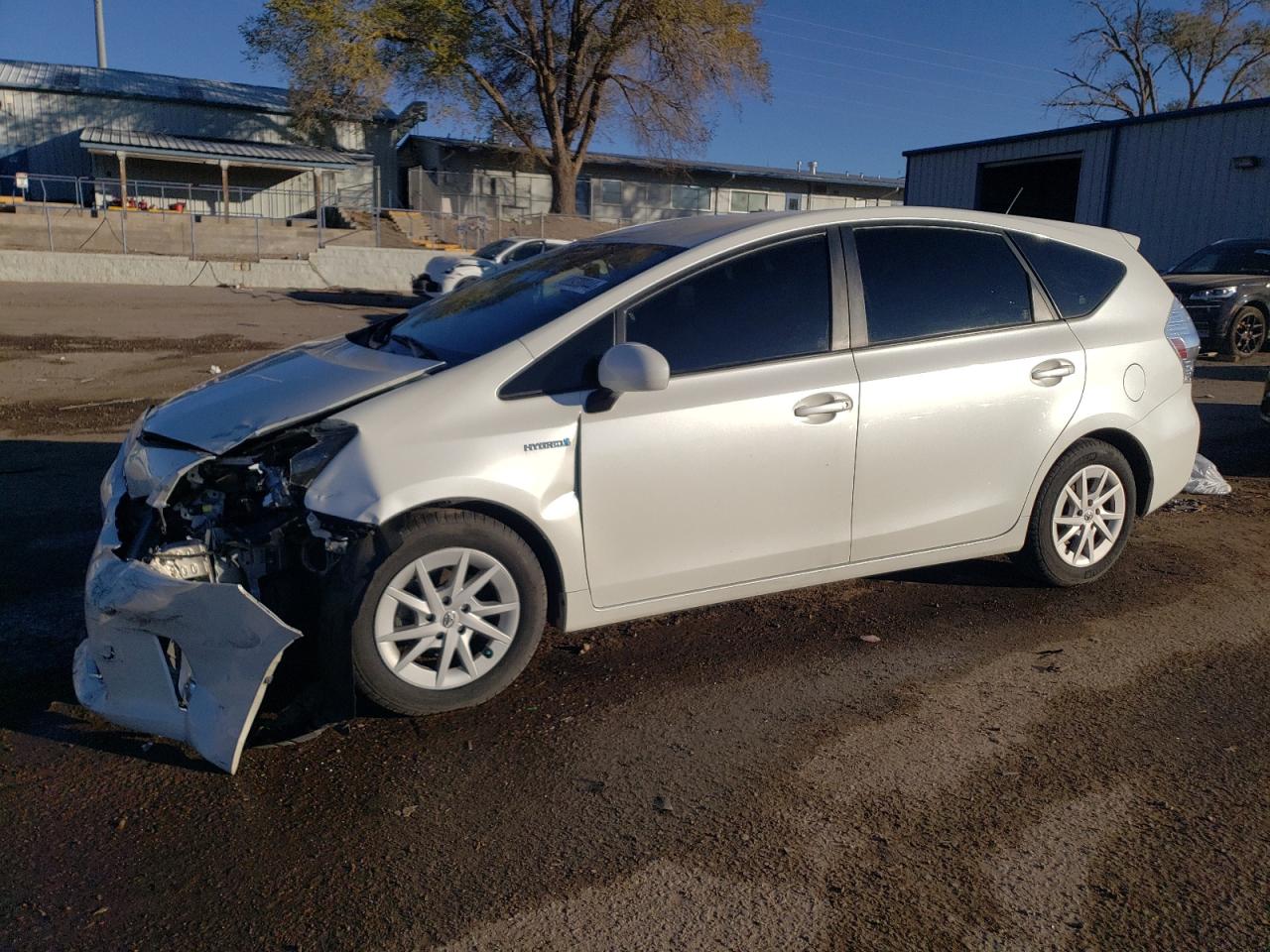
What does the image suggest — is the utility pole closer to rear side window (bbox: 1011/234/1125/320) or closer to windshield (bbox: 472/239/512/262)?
windshield (bbox: 472/239/512/262)

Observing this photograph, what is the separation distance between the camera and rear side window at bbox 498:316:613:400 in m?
3.74

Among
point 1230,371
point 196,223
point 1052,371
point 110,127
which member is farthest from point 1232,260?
point 110,127

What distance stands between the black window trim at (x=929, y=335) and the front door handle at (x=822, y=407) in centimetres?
27

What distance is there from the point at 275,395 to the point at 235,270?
2782 centimetres

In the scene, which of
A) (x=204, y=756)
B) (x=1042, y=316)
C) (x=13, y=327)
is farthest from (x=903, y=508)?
(x=13, y=327)

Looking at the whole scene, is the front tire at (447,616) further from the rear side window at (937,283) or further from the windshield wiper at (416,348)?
the rear side window at (937,283)

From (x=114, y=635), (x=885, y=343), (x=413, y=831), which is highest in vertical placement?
(x=885, y=343)

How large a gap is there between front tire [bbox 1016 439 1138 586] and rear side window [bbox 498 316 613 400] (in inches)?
89.0

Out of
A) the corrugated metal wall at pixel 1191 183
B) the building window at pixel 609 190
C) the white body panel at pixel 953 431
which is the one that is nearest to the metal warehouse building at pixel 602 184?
the building window at pixel 609 190

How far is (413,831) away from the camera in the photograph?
3.02m

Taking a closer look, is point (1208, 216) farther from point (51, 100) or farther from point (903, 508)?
point (51, 100)

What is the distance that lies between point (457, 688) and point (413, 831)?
0.70 metres

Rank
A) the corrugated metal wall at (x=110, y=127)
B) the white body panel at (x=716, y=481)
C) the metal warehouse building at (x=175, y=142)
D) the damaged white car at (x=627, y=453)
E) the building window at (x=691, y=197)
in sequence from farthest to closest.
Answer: the building window at (x=691, y=197) → the corrugated metal wall at (x=110, y=127) → the metal warehouse building at (x=175, y=142) → the white body panel at (x=716, y=481) → the damaged white car at (x=627, y=453)

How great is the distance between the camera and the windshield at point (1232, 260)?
1446cm
